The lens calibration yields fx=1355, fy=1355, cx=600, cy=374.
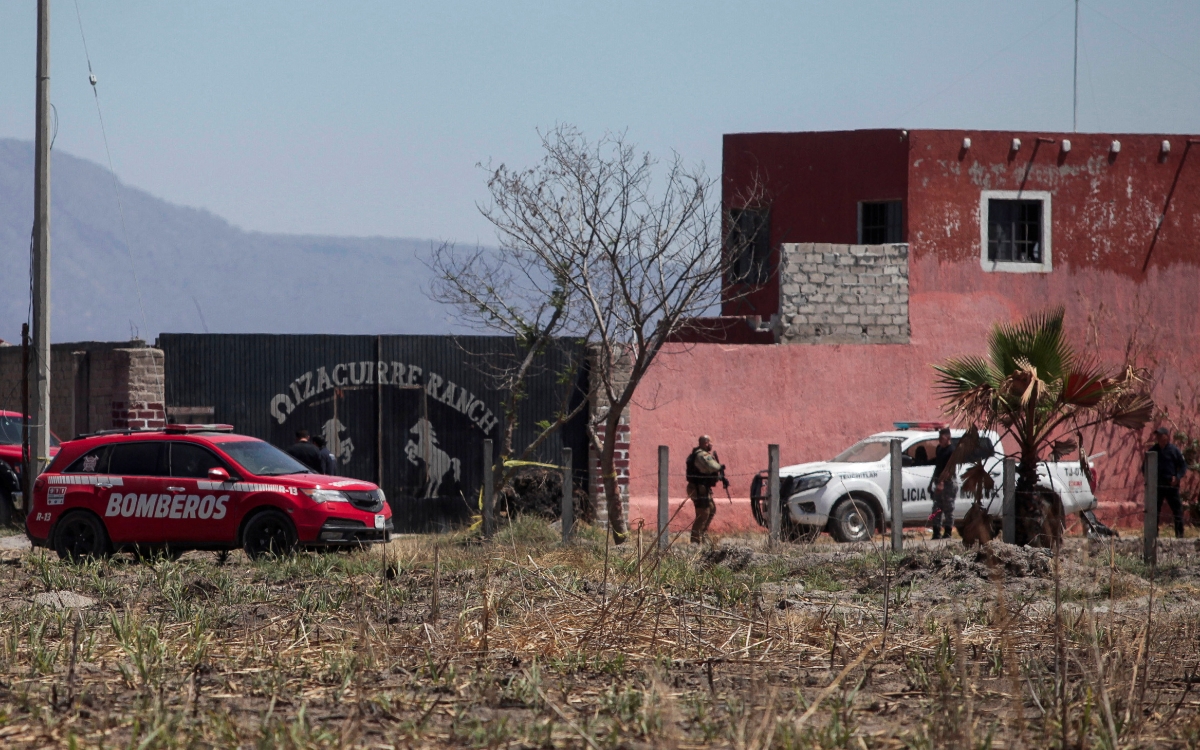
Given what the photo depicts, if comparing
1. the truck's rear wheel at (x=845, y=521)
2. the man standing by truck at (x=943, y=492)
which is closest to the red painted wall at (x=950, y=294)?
the truck's rear wheel at (x=845, y=521)

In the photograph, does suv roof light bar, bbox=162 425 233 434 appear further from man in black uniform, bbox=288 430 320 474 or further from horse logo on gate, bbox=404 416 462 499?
horse logo on gate, bbox=404 416 462 499

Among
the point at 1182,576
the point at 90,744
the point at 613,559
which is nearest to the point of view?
the point at 90,744

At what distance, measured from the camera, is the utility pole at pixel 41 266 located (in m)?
16.4

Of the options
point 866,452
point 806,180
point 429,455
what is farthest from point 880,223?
point 429,455

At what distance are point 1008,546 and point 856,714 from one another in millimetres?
7451

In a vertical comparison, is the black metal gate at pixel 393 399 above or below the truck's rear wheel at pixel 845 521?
above

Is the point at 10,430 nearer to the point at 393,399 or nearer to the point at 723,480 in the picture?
the point at 393,399

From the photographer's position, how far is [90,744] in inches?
199

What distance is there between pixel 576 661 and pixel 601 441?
1242 cm

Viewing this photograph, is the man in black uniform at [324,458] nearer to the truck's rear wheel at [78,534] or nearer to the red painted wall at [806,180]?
the truck's rear wheel at [78,534]

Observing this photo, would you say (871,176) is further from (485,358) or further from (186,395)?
(186,395)

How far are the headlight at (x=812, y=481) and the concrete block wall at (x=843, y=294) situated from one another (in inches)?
138

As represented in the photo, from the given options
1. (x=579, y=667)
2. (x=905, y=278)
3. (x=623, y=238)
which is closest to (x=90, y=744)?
(x=579, y=667)

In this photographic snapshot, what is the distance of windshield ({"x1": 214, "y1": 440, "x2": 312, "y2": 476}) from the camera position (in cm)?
1421
